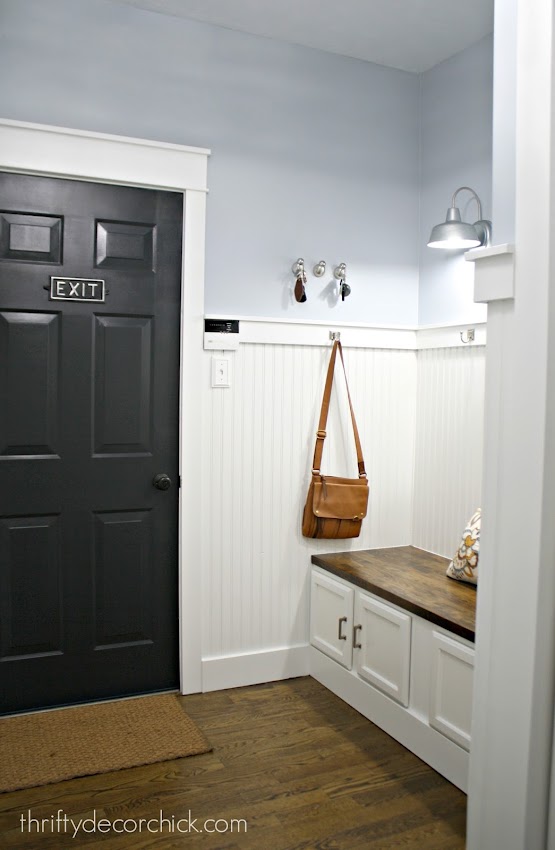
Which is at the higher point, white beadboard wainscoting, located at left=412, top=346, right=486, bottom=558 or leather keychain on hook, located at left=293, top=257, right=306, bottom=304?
leather keychain on hook, located at left=293, top=257, right=306, bottom=304

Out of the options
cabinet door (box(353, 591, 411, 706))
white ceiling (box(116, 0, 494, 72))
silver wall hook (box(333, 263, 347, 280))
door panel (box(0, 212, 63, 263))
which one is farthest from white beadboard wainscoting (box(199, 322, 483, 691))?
white ceiling (box(116, 0, 494, 72))

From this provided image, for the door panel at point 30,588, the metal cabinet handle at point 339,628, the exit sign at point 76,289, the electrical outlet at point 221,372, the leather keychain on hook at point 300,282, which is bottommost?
the metal cabinet handle at point 339,628

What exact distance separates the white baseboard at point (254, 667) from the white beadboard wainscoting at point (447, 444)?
784 mm

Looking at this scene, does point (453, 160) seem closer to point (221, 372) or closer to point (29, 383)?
point (221, 372)

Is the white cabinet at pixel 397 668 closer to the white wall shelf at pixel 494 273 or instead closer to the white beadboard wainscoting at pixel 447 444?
the white beadboard wainscoting at pixel 447 444

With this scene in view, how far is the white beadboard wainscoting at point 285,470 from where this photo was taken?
10.5 ft

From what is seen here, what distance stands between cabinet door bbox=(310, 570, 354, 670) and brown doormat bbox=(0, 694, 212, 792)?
0.67 metres

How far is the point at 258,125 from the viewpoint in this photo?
3.21 metres

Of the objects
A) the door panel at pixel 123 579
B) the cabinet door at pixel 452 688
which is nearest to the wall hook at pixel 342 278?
the door panel at pixel 123 579

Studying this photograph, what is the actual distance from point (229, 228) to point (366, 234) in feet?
2.24

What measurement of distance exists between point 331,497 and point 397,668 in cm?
82

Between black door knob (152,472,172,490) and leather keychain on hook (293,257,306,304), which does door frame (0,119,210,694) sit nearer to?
black door knob (152,472,172,490)

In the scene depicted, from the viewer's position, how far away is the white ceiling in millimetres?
2932

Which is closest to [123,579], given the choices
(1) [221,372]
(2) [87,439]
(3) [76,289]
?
(2) [87,439]
